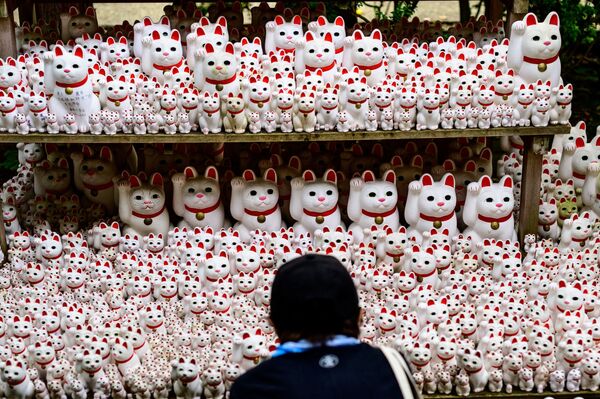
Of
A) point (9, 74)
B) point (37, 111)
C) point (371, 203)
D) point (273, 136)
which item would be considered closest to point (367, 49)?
point (273, 136)

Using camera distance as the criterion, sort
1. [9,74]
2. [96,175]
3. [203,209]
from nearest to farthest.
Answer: [9,74], [203,209], [96,175]

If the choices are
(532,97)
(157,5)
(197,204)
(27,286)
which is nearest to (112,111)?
(197,204)

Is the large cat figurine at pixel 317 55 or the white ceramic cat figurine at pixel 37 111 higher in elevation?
the large cat figurine at pixel 317 55

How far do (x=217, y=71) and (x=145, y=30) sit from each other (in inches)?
22.3

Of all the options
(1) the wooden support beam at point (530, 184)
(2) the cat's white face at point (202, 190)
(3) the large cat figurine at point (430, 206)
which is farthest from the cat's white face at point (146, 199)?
→ (1) the wooden support beam at point (530, 184)

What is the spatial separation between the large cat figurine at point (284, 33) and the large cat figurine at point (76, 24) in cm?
93

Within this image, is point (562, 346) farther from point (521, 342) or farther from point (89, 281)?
point (89, 281)

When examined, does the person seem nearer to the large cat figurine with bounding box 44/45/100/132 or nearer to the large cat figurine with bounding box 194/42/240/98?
the large cat figurine with bounding box 194/42/240/98

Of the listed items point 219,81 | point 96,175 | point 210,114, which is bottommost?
point 96,175

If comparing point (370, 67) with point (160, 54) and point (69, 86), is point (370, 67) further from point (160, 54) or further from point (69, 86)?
point (69, 86)

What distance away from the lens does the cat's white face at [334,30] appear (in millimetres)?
3929

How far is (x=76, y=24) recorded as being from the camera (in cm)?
430

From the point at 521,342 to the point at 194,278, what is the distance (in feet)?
4.50

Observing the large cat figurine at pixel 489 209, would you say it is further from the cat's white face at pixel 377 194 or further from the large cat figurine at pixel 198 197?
the large cat figurine at pixel 198 197
